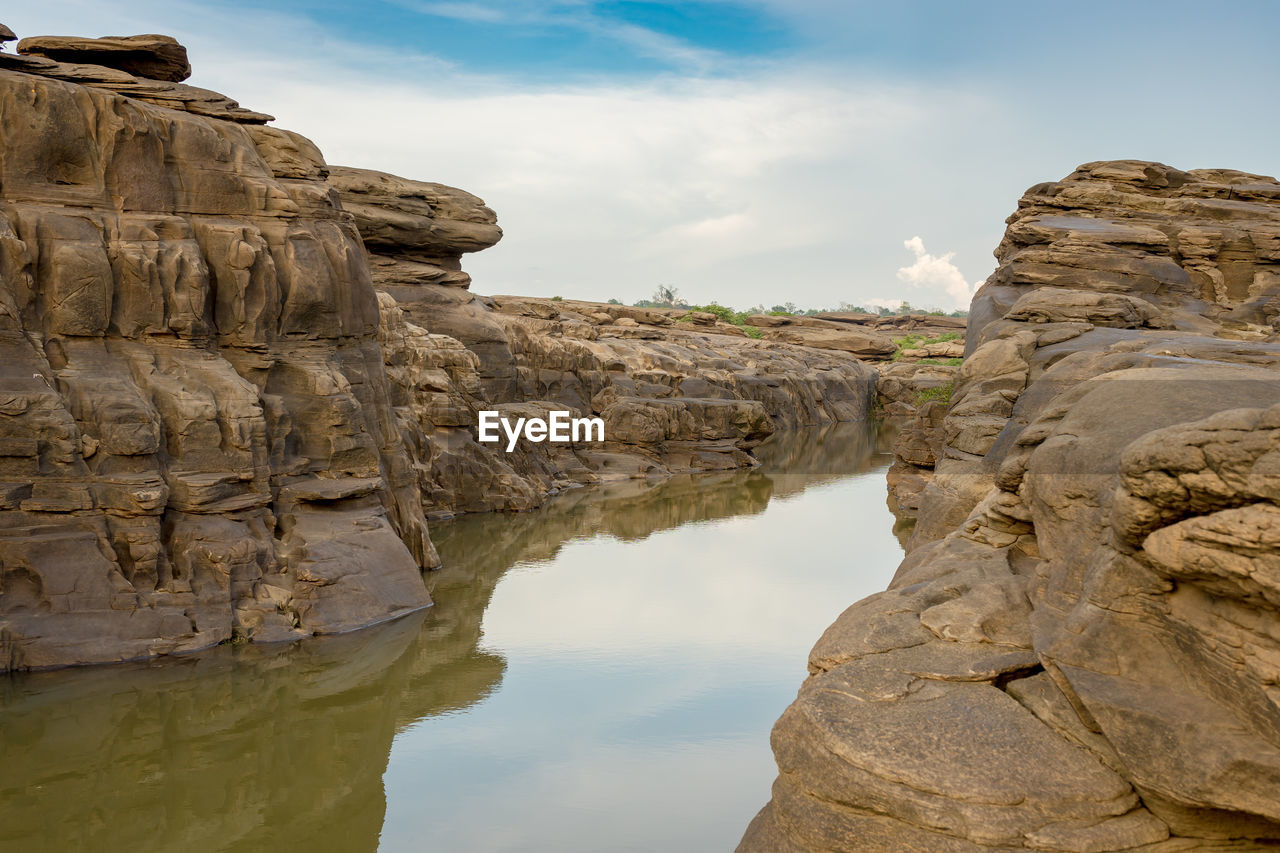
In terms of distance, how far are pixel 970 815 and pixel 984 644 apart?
2.24m

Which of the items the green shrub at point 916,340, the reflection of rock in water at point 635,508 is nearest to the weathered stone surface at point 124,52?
the reflection of rock in water at point 635,508

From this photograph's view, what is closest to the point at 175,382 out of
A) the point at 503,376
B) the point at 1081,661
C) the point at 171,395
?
the point at 171,395

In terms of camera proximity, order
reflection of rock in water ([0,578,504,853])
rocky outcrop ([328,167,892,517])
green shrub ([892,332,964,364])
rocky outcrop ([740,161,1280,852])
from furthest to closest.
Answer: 1. green shrub ([892,332,964,364])
2. rocky outcrop ([328,167,892,517])
3. reflection of rock in water ([0,578,504,853])
4. rocky outcrop ([740,161,1280,852])

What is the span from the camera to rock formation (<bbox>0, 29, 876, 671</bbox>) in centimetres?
1459

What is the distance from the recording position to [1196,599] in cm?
711

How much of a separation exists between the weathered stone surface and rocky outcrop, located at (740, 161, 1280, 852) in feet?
55.6

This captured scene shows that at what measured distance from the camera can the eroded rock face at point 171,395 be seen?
14.5 m

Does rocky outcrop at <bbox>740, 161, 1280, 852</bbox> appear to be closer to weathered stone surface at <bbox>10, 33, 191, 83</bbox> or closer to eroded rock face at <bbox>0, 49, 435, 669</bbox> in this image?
eroded rock face at <bbox>0, 49, 435, 669</bbox>

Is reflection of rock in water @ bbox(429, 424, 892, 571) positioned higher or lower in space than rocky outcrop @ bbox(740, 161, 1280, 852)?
lower

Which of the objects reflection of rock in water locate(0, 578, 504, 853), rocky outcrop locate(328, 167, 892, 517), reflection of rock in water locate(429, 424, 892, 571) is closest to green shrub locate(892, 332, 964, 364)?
rocky outcrop locate(328, 167, 892, 517)

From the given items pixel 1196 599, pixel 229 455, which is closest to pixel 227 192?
pixel 229 455

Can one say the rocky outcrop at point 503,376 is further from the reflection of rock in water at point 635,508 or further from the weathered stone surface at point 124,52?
the weathered stone surface at point 124,52

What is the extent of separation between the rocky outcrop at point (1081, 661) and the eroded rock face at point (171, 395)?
9844 mm

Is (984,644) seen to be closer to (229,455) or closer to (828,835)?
(828,835)
